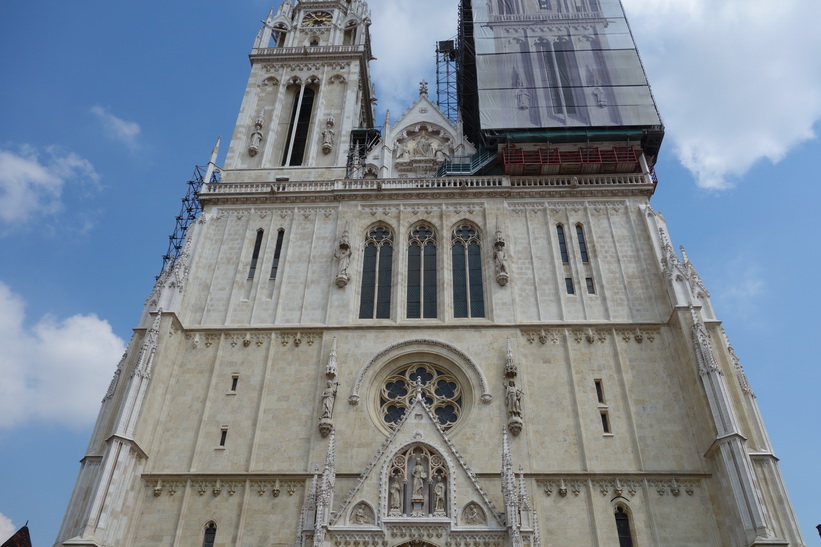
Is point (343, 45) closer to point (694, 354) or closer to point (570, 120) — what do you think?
point (570, 120)

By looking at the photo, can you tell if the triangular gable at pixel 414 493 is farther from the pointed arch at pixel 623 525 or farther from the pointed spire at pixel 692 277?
the pointed spire at pixel 692 277

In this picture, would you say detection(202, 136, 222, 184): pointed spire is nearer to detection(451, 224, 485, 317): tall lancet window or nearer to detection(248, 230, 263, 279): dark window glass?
detection(248, 230, 263, 279): dark window glass

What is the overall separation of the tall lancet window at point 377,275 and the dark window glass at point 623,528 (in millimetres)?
8780

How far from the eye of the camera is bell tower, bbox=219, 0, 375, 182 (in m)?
26.6

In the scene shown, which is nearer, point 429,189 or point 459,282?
point 459,282

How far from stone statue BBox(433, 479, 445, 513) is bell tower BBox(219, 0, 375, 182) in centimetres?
1313

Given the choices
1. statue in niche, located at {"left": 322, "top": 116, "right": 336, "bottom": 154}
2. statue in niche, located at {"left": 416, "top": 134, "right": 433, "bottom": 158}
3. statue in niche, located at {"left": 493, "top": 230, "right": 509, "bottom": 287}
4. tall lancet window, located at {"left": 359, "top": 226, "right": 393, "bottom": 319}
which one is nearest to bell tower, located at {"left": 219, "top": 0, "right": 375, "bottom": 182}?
statue in niche, located at {"left": 322, "top": 116, "right": 336, "bottom": 154}

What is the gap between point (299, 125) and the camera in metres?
28.8

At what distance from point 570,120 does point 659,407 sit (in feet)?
39.1

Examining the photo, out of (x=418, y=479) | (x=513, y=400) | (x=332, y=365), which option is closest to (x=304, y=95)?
(x=332, y=365)

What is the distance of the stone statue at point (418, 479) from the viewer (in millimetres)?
16594

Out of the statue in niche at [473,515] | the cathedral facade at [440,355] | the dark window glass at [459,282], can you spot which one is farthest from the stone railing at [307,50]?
the statue in niche at [473,515]

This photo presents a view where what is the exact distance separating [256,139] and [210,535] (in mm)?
15503

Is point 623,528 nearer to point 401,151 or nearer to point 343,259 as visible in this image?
point 343,259
